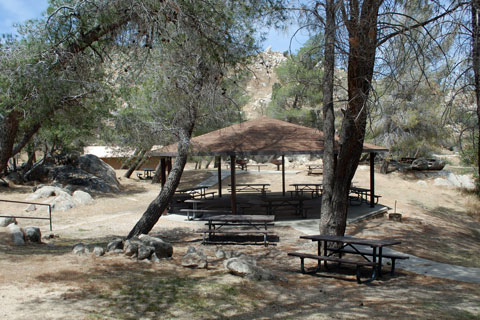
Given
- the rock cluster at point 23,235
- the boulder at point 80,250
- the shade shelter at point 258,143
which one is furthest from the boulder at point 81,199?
the boulder at point 80,250

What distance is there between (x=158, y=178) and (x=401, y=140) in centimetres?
1520

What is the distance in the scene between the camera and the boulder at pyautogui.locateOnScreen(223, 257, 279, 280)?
19.7ft

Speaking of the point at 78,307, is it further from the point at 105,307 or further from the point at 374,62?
the point at 374,62

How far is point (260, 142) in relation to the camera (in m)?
12.5

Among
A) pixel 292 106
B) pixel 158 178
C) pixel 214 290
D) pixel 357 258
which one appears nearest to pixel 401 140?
pixel 292 106

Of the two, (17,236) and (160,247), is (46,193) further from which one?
(160,247)

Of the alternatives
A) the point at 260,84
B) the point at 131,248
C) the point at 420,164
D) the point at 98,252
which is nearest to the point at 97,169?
the point at 260,84

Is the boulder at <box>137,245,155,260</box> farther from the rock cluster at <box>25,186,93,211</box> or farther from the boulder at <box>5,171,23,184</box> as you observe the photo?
the boulder at <box>5,171,23,184</box>

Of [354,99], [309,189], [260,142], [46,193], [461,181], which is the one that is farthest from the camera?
[461,181]

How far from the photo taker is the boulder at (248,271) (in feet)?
19.7

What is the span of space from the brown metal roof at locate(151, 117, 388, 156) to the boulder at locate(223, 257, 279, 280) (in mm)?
4847

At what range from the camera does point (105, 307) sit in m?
4.33

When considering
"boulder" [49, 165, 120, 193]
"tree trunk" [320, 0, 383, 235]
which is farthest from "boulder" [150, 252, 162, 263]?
"boulder" [49, 165, 120, 193]

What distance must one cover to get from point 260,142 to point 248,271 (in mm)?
6878
